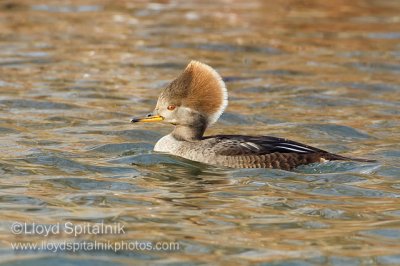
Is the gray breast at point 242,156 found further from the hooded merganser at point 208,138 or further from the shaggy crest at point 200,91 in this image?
the shaggy crest at point 200,91

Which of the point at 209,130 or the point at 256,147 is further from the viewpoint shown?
the point at 209,130

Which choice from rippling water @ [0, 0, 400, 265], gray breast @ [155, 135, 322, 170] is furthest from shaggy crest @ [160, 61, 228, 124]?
rippling water @ [0, 0, 400, 265]

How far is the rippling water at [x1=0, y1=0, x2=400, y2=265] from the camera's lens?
7.05m

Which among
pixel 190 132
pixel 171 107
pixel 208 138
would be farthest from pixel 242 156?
pixel 171 107

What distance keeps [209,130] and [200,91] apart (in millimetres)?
2275

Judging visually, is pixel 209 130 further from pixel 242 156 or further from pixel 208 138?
pixel 242 156

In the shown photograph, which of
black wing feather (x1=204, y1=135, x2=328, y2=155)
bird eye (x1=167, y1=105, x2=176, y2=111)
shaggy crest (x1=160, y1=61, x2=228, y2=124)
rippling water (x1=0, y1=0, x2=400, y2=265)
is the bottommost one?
rippling water (x1=0, y1=0, x2=400, y2=265)

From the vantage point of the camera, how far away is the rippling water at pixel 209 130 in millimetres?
7051

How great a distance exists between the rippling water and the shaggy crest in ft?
1.88

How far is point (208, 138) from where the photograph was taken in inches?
376

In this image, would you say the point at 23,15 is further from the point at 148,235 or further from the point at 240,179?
the point at 148,235

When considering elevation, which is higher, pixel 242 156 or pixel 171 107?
Result: pixel 171 107

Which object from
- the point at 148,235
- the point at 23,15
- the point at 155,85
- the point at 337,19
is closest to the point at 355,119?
the point at 155,85

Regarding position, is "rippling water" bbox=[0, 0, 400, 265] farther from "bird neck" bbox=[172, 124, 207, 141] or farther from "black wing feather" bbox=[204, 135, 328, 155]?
"bird neck" bbox=[172, 124, 207, 141]
